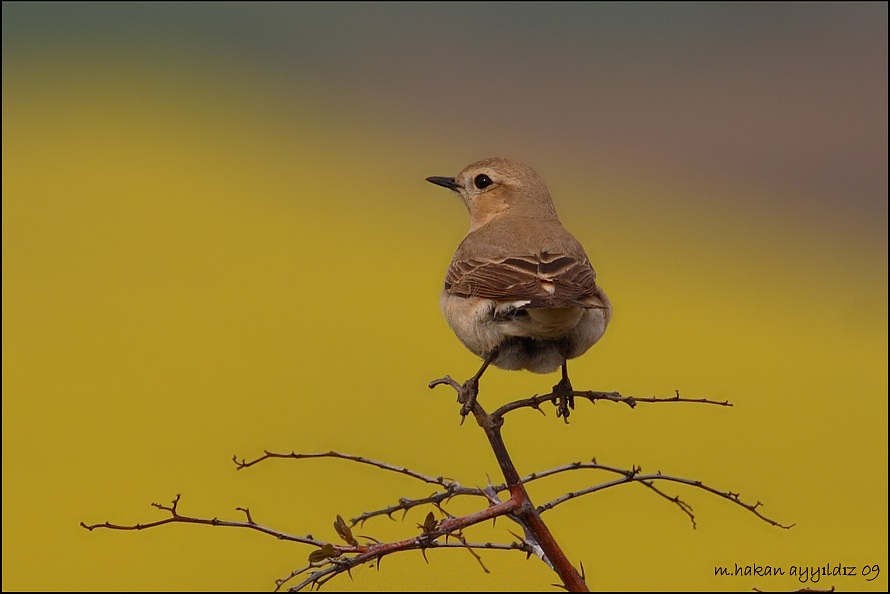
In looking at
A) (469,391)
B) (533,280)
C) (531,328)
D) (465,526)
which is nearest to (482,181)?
(533,280)

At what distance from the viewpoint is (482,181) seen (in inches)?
314

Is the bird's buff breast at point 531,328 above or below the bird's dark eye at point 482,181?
below

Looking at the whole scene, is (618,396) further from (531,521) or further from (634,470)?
(531,521)

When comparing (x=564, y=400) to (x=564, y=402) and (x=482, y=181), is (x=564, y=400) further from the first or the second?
(x=482, y=181)

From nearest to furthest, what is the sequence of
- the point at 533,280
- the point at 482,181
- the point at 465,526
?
the point at 465,526
the point at 533,280
the point at 482,181

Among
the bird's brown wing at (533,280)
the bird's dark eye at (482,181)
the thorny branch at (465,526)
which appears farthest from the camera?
the bird's dark eye at (482,181)

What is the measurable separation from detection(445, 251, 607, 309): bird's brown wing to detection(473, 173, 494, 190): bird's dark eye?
70.2 inches

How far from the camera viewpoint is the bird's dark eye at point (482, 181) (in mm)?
7930

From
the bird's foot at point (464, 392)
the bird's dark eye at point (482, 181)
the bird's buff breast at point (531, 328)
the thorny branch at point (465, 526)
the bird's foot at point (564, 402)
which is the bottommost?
the thorny branch at point (465, 526)

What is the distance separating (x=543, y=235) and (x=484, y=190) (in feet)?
5.10

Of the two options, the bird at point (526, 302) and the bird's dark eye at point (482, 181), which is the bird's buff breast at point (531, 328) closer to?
the bird at point (526, 302)

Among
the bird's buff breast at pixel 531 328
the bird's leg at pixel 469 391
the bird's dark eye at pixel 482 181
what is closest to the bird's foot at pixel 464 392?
the bird's leg at pixel 469 391

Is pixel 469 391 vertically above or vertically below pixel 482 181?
below

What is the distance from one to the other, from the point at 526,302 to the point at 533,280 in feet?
0.87
